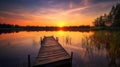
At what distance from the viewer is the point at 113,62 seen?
493 inches

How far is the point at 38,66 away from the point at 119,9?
185 ft

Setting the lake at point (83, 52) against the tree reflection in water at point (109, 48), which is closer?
the tree reflection in water at point (109, 48)

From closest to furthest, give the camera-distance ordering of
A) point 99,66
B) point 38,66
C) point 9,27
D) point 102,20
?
point 38,66
point 99,66
point 102,20
point 9,27

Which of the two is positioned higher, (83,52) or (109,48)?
(109,48)

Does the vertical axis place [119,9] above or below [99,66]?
above

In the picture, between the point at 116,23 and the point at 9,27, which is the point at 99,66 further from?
the point at 9,27

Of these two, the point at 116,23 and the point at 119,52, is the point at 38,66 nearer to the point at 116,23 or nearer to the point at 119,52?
the point at 119,52

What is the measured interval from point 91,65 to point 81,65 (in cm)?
111

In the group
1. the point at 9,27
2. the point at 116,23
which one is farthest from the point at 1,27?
the point at 116,23

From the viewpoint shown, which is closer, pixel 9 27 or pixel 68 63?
pixel 68 63

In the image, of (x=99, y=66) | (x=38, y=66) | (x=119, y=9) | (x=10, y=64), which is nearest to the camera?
A: (x=38, y=66)

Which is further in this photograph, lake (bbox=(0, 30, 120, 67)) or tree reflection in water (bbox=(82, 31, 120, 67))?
lake (bbox=(0, 30, 120, 67))

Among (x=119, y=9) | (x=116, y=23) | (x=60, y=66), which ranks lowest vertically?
(x=60, y=66)

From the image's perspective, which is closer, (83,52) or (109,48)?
(83,52)
